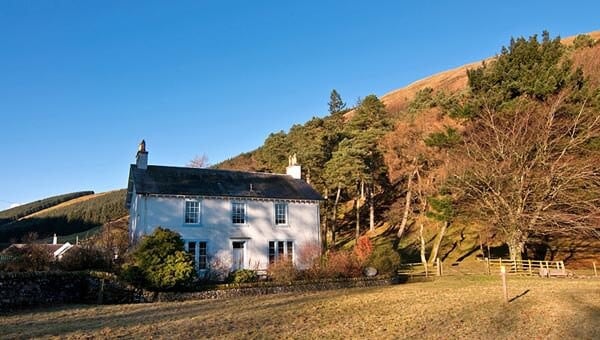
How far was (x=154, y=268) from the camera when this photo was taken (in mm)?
17906

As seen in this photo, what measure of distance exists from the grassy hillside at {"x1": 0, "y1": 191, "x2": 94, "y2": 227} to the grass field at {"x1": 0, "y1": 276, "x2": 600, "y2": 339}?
378 ft

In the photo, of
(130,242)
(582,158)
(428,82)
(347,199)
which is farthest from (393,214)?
(428,82)

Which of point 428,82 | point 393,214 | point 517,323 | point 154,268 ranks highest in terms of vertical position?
point 428,82

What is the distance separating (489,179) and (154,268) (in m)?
21.3

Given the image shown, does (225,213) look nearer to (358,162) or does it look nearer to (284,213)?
(284,213)

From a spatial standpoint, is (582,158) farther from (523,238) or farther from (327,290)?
(327,290)

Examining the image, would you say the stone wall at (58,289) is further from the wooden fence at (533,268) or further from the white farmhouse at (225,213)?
the wooden fence at (533,268)

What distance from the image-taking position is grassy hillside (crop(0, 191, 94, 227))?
115m

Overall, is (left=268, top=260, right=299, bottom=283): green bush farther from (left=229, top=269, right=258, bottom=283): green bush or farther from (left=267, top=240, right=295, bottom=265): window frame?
(left=267, top=240, right=295, bottom=265): window frame

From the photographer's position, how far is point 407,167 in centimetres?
3950

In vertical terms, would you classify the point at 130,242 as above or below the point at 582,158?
below

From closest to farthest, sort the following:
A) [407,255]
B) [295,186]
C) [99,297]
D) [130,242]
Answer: [99,297], [130,242], [295,186], [407,255]

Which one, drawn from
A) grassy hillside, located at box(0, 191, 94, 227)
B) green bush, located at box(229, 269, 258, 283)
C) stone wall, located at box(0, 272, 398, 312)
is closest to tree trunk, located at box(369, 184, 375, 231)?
green bush, located at box(229, 269, 258, 283)

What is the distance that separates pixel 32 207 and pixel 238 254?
115m
